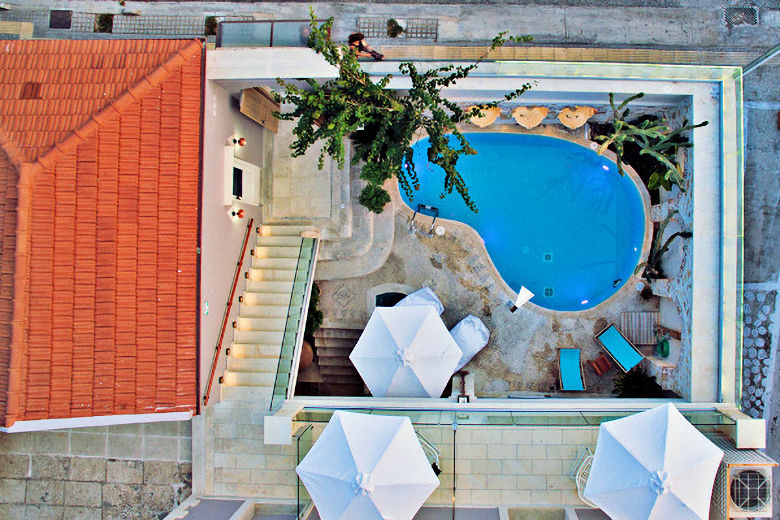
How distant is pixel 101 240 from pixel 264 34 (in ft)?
21.5

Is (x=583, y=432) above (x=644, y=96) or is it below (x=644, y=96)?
below

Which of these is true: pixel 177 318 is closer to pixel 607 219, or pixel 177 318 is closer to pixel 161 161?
pixel 161 161

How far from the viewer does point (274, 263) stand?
14.8m

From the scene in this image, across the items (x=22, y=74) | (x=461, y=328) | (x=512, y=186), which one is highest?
(x=22, y=74)

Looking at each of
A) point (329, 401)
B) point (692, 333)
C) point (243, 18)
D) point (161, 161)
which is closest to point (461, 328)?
point (329, 401)

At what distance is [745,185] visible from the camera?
15117 mm

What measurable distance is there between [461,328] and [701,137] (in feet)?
27.3

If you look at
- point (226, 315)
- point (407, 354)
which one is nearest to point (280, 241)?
point (226, 315)

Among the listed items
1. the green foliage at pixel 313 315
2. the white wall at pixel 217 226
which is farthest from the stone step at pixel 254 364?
the green foliage at pixel 313 315

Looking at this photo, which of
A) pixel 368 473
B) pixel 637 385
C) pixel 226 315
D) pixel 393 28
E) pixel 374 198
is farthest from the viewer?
pixel 393 28

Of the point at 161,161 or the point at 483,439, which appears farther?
the point at 483,439

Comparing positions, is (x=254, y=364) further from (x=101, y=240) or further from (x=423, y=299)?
(x=423, y=299)

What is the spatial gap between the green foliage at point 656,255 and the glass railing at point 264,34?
1143cm

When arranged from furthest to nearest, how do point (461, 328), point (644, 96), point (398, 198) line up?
point (398, 198), point (461, 328), point (644, 96)
